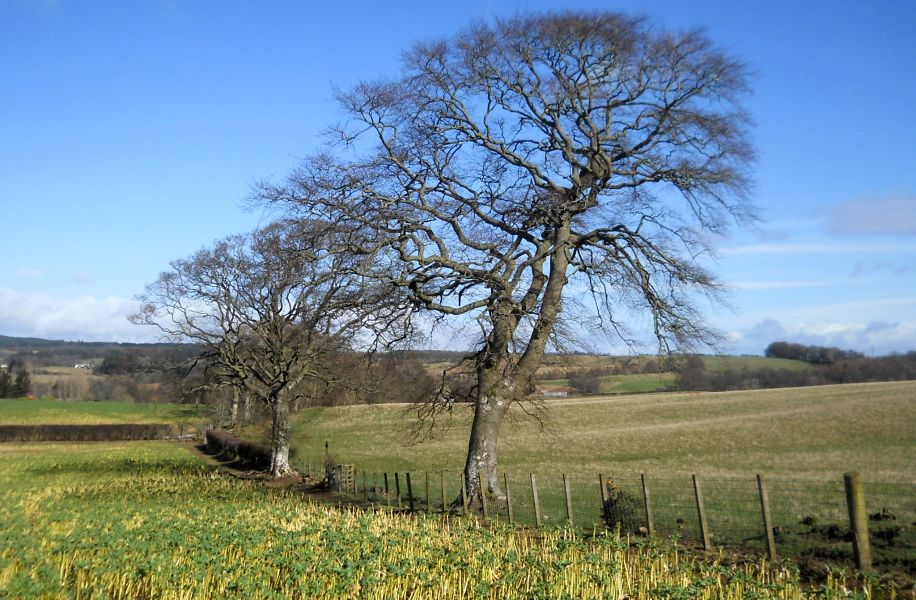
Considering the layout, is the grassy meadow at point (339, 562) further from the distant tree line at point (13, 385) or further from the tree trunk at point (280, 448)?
the distant tree line at point (13, 385)

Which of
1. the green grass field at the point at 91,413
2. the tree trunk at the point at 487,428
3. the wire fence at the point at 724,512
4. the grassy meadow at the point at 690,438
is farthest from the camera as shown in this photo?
the green grass field at the point at 91,413

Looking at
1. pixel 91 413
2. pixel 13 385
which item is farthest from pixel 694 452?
pixel 13 385

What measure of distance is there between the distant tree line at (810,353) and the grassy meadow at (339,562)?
7443 cm

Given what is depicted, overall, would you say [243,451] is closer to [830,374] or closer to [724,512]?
[724,512]

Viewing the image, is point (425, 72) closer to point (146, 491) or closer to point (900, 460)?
point (146, 491)

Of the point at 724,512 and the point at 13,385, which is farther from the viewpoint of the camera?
the point at 13,385

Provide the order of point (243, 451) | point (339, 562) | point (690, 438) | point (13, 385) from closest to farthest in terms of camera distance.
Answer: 1. point (339, 562)
2. point (690, 438)
3. point (243, 451)
4. point (13, 385)

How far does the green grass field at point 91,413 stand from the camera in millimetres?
78938

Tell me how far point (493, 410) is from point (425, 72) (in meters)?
7.84

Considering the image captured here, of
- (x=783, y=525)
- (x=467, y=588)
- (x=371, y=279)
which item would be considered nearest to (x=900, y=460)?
(x=783, y=525)

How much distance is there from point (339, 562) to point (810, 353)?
3426 inches

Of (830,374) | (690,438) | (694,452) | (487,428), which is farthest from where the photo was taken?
(830,374)

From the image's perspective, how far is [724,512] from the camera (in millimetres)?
16984

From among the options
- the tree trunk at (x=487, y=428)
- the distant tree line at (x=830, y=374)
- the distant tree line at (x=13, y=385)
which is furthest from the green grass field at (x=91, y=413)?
the tree trunk at (x=487, y=428)
